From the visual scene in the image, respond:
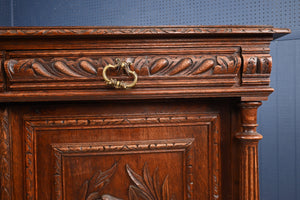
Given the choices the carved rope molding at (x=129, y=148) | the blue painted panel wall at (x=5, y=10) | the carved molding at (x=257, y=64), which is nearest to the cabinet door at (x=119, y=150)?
the carved rope molding at (x=129, y=148)

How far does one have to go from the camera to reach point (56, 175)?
1.88 feet

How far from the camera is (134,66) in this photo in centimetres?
54

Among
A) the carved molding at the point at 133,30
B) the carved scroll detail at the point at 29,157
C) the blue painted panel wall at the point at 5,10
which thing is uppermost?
the blue painted panel wall at the point at 5,10

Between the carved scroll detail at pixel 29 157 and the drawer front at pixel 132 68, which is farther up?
the drawer front at pixel 132 68

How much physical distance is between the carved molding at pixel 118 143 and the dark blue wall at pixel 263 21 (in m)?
0.53

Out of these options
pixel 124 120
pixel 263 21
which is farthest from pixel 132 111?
pixel 263 21

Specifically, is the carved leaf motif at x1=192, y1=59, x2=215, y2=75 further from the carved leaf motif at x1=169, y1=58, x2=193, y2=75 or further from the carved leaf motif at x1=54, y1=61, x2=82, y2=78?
the carved leaf motif at x1=54, y1=61, x2=82, y2=78

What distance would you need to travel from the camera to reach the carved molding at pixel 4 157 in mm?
560

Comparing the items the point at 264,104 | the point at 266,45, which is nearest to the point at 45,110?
the point at 266,45

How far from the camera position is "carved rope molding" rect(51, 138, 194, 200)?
574mm

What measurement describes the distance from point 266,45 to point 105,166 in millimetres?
503

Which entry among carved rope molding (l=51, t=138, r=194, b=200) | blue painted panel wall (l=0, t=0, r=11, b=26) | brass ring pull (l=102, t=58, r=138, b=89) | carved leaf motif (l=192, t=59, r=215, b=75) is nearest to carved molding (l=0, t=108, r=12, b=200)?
carved rope molding (l=51, t=138, r=194, b=200)

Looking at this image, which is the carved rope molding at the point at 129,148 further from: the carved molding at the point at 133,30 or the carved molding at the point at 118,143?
the carved molding at the point at 133,30

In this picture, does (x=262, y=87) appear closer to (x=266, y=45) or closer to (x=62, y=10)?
(x=266, y=45)
